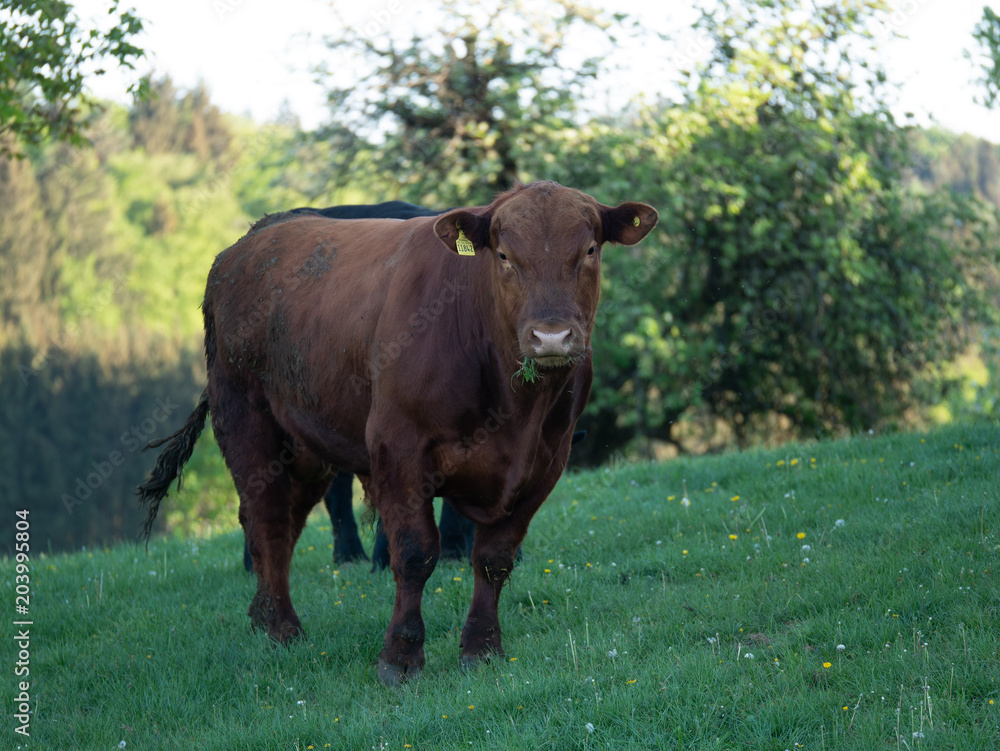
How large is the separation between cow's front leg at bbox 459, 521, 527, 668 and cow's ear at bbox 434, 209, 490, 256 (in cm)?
153

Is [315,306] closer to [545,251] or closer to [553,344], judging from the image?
[545,251]

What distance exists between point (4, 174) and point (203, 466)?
14.5m

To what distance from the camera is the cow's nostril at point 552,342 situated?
13.9 feet

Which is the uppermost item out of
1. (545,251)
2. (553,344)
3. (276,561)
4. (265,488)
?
(545,251)

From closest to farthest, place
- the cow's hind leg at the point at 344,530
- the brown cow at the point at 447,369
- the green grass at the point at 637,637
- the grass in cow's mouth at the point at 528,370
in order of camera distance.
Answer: the green grass at the point at 637,637 → the grass in cow's mouth at the point at 528,370 → the brown cow at the point at 447,369 → the cow's hind leg at the point at 344,530

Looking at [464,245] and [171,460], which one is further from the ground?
[464,245]

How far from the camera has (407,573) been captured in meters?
4.95

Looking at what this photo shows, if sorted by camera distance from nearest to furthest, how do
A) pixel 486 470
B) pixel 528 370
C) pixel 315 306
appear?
pixel 528 370 < pixel 486 470 < pixel 315 306

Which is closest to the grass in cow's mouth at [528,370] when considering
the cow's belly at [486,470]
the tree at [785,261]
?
the cow's belly at [486,470]

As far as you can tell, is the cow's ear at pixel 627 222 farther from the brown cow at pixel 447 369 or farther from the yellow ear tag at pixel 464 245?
the yellow ear tag at pixel 464 245

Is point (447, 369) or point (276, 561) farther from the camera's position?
point (276, 561)

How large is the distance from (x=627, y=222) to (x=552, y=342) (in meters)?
1.22

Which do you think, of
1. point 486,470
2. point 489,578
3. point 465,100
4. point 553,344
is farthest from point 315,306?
point 465,100

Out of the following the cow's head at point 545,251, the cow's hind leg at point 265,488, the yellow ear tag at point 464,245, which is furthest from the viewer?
the cow's hind leg at point 265,488
